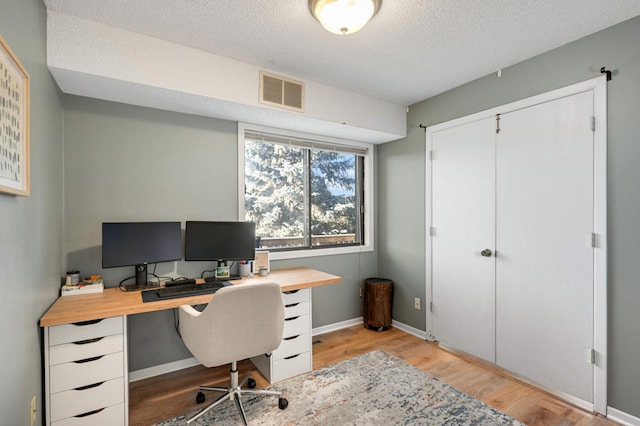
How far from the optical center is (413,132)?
3428 mm

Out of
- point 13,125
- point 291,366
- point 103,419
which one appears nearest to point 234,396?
point 291,366

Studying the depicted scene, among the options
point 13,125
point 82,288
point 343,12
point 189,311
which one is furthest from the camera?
point 82,288

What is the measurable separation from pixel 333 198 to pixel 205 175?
1.52 m

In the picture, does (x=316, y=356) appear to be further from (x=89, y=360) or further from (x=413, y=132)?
(x=413, y=132)

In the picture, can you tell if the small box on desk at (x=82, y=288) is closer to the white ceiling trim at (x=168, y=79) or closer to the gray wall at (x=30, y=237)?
the gray wall at (x=30, y=237)

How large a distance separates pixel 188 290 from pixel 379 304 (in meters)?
2.12

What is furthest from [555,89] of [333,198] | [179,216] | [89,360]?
[89,360]

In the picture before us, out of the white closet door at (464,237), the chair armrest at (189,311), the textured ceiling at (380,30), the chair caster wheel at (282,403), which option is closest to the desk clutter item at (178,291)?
the chair armrest at (189,311)

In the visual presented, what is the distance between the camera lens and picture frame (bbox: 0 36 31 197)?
117cm

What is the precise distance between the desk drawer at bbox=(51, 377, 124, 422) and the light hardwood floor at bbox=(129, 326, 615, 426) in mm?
304

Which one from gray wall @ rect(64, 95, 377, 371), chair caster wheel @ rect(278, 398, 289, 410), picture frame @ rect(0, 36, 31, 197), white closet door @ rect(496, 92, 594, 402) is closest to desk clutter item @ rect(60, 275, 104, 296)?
gray wall @ rect(64, 95, 377, 371)

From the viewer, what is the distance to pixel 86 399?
1755mm

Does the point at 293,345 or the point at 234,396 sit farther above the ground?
the point at 293,345

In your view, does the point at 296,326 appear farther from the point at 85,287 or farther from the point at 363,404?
the point at 85,287
